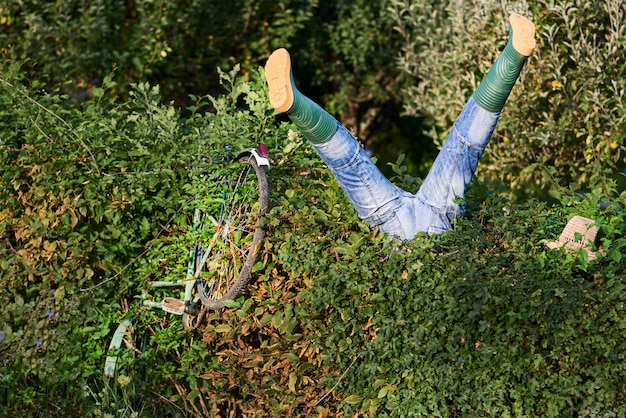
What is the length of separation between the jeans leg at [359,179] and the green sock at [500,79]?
0.53 metres

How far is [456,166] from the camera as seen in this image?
4.03 meters

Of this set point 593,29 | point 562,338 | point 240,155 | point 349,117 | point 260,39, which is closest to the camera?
point 562,338

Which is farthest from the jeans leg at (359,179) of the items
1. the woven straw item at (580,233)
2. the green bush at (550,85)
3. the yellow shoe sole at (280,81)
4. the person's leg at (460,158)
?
the green bush at (550,85)

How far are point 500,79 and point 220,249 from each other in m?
1.51

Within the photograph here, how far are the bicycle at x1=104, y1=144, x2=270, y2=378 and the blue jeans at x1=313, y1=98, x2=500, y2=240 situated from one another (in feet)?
1.32

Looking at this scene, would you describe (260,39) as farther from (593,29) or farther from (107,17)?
(593,29)

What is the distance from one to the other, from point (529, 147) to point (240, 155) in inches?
145

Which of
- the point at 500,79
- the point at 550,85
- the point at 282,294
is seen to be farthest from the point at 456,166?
the point at 550,85

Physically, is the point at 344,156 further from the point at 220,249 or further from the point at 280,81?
the point at 220,249

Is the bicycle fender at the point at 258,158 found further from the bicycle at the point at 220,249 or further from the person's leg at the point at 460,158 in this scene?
the person's leg at the point at 460,158

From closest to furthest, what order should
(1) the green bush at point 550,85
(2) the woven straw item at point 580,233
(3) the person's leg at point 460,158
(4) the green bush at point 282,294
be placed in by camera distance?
(4) the green bush at point 282,294
(2) the woven straw item at point 580,233
(3) the person's leg at point 460,158
(1) the green bush at point 550,85

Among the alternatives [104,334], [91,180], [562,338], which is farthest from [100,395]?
[562,338]

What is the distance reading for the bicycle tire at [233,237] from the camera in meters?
4.23

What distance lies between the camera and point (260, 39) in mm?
10133
